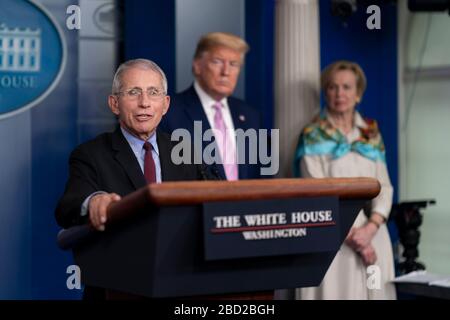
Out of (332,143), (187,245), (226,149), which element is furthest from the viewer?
(332,143)

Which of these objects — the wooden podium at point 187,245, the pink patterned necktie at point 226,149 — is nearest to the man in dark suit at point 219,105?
the pink patterned necktie at point 226,149

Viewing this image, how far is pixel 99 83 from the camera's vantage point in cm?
512

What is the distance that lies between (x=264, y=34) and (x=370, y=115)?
113 centimetres

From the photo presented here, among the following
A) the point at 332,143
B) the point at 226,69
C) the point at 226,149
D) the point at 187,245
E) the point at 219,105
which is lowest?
the point at 187,245

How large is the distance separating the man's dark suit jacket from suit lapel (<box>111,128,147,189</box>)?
1.64m

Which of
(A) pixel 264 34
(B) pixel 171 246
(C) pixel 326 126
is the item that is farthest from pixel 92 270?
(A) pixel 264 34

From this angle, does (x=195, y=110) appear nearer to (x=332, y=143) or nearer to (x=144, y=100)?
(x=332, y=143)

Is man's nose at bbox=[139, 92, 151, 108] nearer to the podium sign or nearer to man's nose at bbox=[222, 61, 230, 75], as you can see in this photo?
the podium sign

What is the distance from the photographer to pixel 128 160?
235 cm

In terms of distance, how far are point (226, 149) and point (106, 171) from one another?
1.85 metres

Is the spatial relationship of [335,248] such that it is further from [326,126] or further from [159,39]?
[159,39]

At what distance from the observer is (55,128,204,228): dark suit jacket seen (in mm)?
2279

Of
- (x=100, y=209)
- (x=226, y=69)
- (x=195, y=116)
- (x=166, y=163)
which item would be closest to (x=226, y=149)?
(x=195, y=116)

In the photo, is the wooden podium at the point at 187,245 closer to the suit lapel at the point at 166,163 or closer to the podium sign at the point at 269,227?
the podium sign at the point at 269,227
